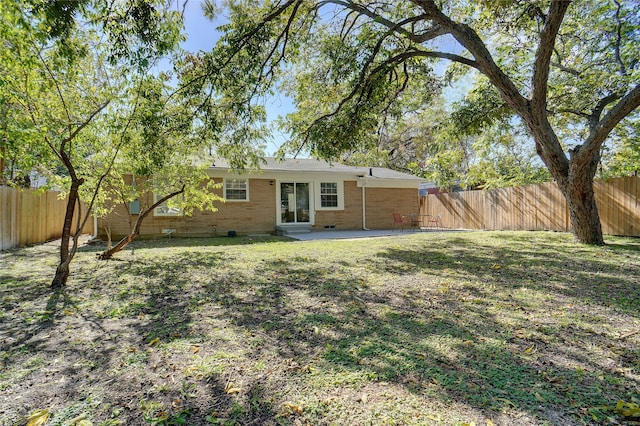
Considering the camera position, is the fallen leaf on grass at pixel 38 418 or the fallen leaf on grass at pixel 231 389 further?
the fallen leaf on grass at pixel 231 389

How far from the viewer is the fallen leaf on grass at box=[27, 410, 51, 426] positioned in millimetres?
1933

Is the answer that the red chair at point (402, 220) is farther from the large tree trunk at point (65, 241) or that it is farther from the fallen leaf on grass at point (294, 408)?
the fallen leaf on grass at point (294, 408)

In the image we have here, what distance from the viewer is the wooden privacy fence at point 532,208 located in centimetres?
994

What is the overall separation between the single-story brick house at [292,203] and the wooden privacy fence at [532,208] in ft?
10.3

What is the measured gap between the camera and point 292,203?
46.6 feet

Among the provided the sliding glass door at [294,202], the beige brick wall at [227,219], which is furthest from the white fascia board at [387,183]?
the beige brick wall at [227,219]

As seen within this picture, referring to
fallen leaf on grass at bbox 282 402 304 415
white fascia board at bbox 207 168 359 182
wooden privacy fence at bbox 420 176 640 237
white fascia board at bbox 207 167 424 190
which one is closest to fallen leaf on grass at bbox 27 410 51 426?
fallen leaf on grass at bbox 282 402 304 415

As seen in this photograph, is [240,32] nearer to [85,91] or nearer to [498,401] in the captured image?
[85,91]

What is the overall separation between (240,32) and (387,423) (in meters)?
7.32

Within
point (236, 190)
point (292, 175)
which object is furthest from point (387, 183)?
point (236, 190)

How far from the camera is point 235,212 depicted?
13.1m

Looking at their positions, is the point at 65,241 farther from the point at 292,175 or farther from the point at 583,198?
the point at 583,198

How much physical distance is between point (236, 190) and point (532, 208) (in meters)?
12.2

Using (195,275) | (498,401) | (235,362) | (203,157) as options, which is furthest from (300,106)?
(498,401)
